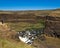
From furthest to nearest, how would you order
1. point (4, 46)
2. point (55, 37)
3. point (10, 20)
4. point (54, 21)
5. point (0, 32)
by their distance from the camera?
point (10, 20)
point (54, 21)
point (55, 37)
point (0, 32)
point (4, 46)

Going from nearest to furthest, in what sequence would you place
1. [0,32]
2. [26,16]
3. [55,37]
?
[0,32] → [55,37] → [26,16]

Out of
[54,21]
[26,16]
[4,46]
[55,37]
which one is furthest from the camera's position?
[26,16]

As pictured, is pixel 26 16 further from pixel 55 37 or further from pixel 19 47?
pixel 19 47

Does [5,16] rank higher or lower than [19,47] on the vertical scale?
lower

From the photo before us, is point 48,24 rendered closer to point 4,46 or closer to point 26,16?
point 4,46

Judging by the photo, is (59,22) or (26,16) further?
(26,16)

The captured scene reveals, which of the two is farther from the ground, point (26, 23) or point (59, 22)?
point (59, 22)

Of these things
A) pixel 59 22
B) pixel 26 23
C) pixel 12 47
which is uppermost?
pixel 12 47

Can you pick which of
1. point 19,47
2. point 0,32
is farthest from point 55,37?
point 19,47

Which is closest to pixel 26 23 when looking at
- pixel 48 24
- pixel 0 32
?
pixel 48 24
